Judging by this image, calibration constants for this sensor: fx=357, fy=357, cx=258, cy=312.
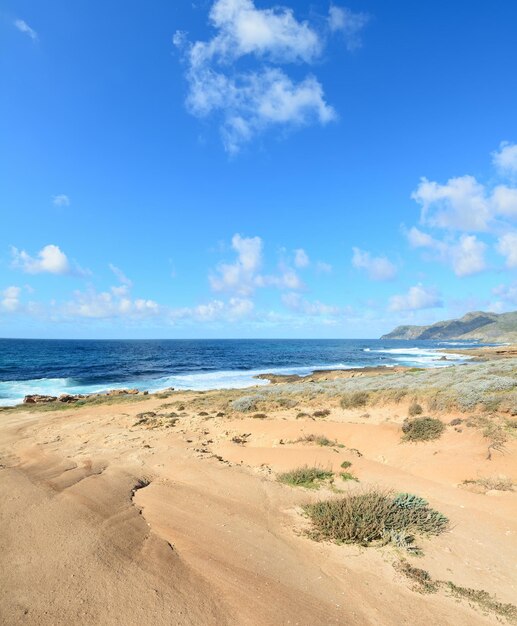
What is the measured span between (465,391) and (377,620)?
48.8ft

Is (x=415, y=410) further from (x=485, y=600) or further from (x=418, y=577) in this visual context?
(x=485, y=600)

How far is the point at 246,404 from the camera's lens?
2203 cm

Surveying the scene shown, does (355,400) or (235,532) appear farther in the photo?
(355,400)

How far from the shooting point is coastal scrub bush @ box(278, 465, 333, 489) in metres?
10.4

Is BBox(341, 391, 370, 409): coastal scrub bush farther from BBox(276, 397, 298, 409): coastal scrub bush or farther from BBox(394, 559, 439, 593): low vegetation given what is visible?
BBox(394, 559, 439, 593): low vegetation

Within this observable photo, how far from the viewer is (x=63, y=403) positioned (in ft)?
93.5

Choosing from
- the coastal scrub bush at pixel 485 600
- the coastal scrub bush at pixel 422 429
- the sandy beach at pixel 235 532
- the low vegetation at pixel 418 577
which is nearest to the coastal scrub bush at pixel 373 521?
the sandy beach at pixel 235 532

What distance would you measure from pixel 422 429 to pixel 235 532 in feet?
32.3

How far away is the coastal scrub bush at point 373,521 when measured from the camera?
23.9 feet

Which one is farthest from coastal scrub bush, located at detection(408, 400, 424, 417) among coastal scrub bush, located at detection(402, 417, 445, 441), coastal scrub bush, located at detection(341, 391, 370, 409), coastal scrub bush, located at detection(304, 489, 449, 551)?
coastal scrub bush, located at detection(304, 489, 449, 551)

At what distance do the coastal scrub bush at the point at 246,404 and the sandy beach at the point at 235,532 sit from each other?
557 centimetres

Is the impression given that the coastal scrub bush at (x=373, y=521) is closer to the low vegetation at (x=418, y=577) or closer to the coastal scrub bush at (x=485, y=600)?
the low vegetation at (x=418, y=577)

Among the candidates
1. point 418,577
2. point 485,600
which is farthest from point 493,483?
point 418,577

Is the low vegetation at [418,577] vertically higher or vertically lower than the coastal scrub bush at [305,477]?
higher
